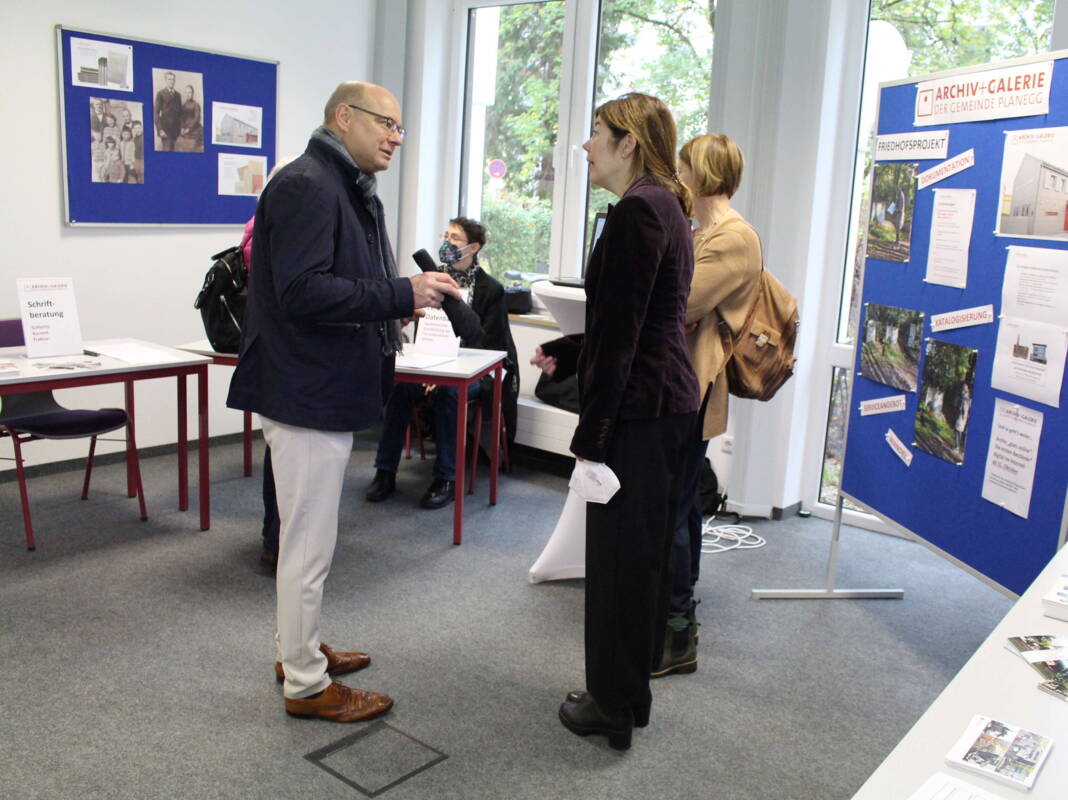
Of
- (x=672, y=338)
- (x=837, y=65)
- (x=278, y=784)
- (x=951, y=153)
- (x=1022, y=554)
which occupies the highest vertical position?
(x=837, y=65)

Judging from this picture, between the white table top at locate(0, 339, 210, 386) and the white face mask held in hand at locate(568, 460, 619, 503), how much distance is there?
202cm

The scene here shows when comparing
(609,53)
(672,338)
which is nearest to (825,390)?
(609,53)

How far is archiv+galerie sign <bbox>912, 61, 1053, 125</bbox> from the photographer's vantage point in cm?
252

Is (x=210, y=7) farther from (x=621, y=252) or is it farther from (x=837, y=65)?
(x=621, y=252)

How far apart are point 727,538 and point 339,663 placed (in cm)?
193

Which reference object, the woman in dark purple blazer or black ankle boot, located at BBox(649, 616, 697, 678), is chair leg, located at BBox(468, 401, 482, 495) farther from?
the woman in dark purple blazer

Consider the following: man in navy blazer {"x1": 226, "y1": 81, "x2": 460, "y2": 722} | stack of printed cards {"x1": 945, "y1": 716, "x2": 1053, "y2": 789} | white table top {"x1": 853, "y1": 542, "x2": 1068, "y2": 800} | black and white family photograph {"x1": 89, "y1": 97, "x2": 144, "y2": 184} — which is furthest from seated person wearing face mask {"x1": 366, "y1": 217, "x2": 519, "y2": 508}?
stack of printed cards {"x1": 945, "y1": 716, "x2": 1053, "y2": 789}

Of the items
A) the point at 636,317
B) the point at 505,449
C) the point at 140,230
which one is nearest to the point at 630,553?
the point at 636,317

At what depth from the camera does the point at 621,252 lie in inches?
83.0

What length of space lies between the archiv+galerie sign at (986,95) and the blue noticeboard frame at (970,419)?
0.02 metres

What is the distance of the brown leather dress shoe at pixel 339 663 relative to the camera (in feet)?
8.87

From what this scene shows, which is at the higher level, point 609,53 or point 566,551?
point 609,53

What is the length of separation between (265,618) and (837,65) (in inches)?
123

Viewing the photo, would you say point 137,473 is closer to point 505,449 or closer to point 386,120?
point 505,449
